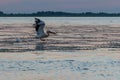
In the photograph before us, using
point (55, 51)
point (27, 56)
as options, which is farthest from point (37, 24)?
point (27, 56)

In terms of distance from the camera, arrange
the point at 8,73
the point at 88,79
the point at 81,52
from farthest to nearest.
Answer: the point at 81,52 → the point at 8,73 → the point at 88,79

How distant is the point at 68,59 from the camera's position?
2478cm

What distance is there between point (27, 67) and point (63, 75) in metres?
2.83

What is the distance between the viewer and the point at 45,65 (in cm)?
2220

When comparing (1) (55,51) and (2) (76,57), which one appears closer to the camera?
(2) (76,57)

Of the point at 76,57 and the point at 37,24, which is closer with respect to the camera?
the point at 76,57

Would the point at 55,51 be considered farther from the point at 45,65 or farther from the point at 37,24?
the point at 37,24

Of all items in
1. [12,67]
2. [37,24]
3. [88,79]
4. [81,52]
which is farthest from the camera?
[37,24]

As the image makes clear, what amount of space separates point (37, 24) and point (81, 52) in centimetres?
1382

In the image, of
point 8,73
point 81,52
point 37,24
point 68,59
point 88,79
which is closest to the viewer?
point 88,79

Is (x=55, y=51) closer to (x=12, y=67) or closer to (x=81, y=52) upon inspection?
(x=81, y=52)

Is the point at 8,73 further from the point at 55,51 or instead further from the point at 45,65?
the point at 55,51

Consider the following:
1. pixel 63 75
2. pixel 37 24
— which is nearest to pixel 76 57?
pixel 63 75

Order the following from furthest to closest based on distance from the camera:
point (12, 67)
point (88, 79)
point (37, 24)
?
point (37, 24), point (12, 67), point (88, 79)
